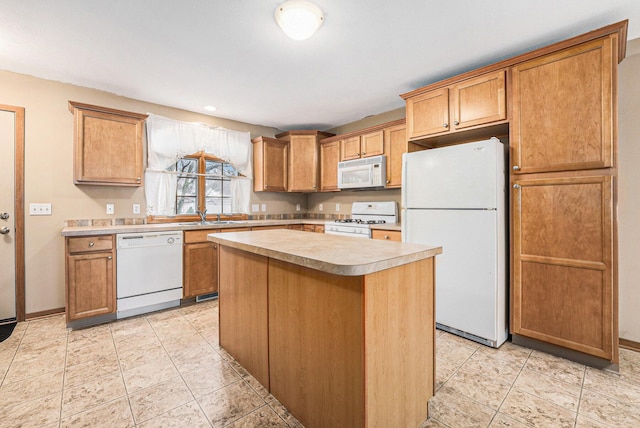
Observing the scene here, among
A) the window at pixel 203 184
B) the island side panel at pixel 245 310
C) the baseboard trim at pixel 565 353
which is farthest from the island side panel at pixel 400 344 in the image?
the window at pixel 203 184

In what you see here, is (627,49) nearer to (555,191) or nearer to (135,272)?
(555,191)

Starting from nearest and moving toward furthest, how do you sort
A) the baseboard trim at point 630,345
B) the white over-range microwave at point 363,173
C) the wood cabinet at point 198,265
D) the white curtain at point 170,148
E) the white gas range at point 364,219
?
the baseboard trim at point 630,345 → the wood cabinet at point 198,265 → the white gas range at point 364,219 → the white curtain at point 170,148 → the white over-range microwave at point 363,173

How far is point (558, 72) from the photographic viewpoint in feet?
7.00

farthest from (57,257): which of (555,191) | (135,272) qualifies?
(555,191)

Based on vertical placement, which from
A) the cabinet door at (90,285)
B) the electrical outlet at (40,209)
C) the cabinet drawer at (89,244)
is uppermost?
the electrical outlet at (40,209)

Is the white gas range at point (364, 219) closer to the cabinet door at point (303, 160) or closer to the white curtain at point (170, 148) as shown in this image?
the cabinet door at point (303, 160)

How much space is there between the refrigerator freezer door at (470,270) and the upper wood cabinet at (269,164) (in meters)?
2.47

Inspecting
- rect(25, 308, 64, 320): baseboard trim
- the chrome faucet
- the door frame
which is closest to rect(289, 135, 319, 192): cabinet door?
the chrome faucet

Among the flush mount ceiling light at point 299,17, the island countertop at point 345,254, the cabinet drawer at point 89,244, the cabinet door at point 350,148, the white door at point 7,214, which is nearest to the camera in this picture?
the island countertop at point 345,254

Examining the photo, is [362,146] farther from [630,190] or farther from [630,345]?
[630,345]

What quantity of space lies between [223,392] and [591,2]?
3340 millimetres

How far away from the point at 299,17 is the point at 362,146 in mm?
2259

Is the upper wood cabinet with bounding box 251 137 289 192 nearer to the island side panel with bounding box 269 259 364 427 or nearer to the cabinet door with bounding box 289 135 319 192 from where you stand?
the cabinet door with bounding box 289 135 319 192

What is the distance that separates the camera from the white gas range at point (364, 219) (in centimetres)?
345
